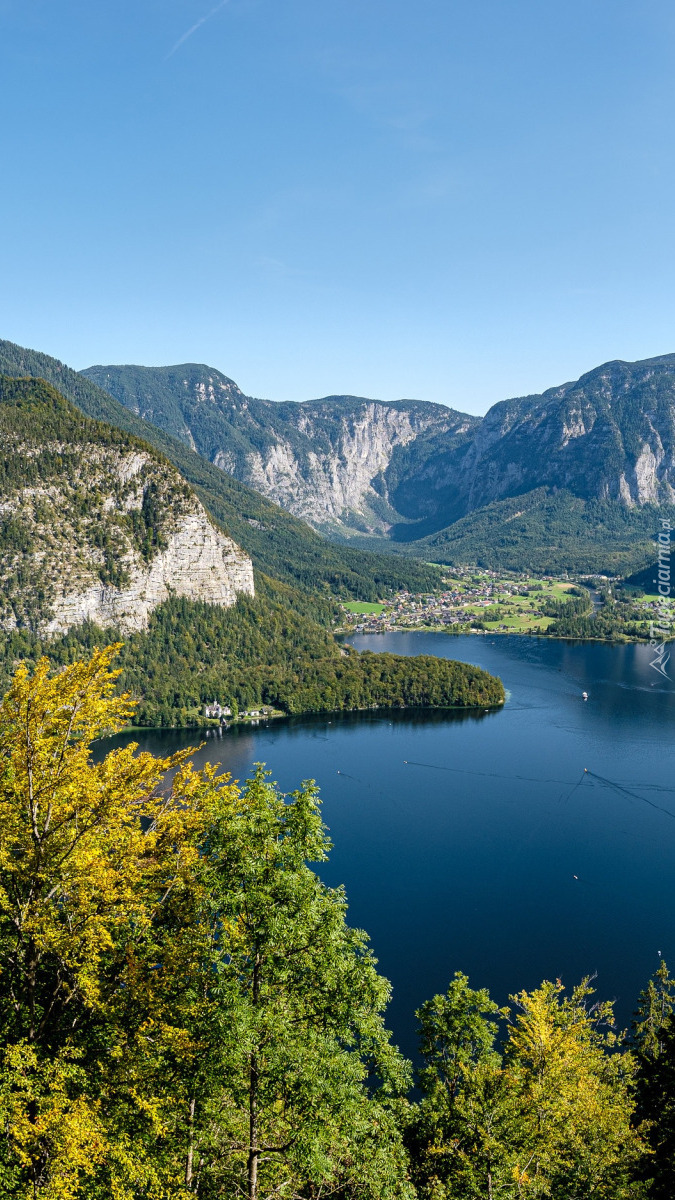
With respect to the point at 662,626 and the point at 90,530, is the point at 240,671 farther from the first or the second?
the point at 662,626

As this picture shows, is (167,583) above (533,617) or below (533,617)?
above

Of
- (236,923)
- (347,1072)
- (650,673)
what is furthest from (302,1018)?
(650,673)

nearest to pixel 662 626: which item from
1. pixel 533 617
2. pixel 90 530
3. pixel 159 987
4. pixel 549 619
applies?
pixel 549 619

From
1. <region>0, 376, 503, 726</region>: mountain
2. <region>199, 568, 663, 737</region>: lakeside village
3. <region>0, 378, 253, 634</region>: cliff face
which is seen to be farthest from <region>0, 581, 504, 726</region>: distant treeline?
<region>199, 568, 663, 737</region>: lakeside village

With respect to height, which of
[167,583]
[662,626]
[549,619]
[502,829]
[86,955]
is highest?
[167,583]

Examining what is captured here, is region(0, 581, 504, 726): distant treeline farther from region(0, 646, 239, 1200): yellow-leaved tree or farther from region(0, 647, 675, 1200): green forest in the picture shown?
region(0, 646, 239, 1200): yellow-leaved tree

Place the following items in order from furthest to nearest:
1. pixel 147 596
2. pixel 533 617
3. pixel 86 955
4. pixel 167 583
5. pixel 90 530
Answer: pixel 533 617 → pixel 167 583 → pixel 147 596 → pixel 90 530 → pixel 86 955

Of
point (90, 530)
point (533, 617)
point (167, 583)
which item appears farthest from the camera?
point (533, 617)

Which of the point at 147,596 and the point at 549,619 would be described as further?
the point at 549,619
